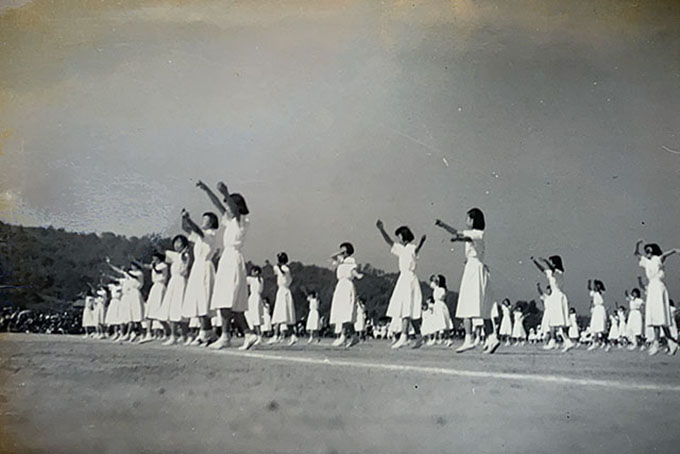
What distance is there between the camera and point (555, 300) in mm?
5695

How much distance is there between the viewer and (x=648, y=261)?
229 inches

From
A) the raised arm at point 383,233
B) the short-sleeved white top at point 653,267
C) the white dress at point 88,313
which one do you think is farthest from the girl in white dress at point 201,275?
the short-sleeved white top at point 653,267

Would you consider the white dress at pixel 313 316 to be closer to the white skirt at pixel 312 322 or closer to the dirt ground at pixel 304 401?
the white skirt at pixel 312 322

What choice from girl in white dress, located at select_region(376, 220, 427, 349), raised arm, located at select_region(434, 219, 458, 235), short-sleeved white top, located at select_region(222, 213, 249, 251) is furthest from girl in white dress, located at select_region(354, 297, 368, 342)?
short-sleeved white top, located at select_region(222, 213, 249, 251)

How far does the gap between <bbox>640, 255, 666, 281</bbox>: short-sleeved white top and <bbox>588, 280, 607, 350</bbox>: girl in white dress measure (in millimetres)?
313

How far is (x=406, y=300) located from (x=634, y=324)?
1.40 meters

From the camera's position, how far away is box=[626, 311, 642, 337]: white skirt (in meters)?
5.73

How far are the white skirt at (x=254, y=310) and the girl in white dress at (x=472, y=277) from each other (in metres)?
1.15

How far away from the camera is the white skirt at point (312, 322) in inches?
217

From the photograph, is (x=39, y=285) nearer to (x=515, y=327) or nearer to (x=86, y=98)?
(x=86, y=98)

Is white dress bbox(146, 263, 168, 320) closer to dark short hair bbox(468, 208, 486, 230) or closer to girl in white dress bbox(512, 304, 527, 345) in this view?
dark short hair bbox(468, 208, 486, 230)

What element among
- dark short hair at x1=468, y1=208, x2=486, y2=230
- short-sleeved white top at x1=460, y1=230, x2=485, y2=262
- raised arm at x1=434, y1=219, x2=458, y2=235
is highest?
dark short hair at x1=468, y1=208, x2=486, y2=230

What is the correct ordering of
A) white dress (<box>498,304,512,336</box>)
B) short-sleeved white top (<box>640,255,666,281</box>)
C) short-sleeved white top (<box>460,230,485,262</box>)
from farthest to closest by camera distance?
1. short-sleeved white top (<box>640,255,666,281</box>)
2. short-sleeved white top (<box>460,230,485,262</box>)
3. white dress (<box>498,304,512,336</box>)

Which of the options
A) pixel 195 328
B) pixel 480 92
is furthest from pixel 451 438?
pixel 480 92
